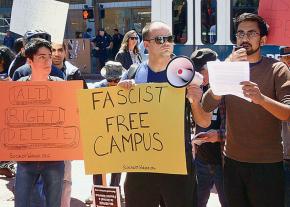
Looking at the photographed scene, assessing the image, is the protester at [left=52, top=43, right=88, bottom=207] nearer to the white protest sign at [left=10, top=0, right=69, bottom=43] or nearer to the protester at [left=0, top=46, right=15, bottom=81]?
the white protest sign at [left=10, top=0, right=69, bottom=43]

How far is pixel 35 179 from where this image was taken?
371 centimetres

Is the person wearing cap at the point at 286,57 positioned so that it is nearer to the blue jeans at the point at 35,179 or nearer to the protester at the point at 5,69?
the blue jeans at the point at 35,179

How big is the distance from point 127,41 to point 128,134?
5.20 metres

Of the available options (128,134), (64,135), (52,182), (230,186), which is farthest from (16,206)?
(230,186)

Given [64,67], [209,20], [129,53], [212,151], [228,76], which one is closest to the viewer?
[228,76]

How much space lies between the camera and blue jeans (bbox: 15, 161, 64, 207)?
3.65 meters

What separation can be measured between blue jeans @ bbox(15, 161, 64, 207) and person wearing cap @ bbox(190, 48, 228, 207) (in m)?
1.02

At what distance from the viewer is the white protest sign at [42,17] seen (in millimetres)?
4152

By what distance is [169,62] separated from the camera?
9.97ft

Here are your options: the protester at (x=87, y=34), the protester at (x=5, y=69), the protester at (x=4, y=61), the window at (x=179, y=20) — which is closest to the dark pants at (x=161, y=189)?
the protester at (x=5, y=69)

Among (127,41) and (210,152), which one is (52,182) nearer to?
(210,152)

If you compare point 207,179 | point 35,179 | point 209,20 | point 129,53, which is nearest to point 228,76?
point 207,179

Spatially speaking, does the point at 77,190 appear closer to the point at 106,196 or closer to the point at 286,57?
the point at 106,196

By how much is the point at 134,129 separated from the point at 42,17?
1473mm
